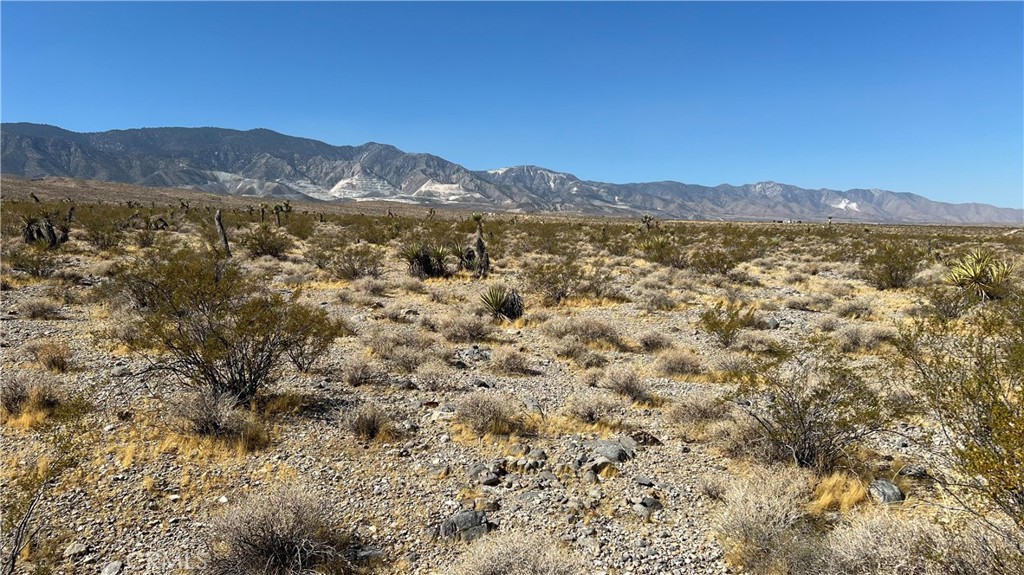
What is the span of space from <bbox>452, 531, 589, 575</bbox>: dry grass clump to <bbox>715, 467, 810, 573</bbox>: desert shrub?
4.77 ft

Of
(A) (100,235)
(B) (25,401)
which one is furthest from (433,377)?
(A) (100,235)

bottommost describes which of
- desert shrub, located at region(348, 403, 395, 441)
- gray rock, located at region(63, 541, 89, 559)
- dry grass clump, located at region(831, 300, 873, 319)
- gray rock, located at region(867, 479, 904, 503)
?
gray rock, located at region(63, 541, 89, 559)

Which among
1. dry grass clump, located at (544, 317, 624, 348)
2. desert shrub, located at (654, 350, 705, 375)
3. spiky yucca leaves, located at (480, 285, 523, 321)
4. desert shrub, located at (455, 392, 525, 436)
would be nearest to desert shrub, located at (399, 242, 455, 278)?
spiky yucca leaves, located at (480, 285, 523, 321)

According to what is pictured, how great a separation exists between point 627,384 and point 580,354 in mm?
2142

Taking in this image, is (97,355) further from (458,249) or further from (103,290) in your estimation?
(458,249)

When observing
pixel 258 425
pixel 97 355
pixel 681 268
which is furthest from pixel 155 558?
pixel 681 268

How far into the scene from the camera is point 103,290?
12.6m

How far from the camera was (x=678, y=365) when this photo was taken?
9148mm

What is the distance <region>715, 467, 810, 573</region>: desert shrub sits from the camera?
3957mm

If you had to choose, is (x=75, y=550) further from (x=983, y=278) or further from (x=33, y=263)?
(x=983, y=278)

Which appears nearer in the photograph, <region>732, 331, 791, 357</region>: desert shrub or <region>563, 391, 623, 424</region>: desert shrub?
<region>563, 391, 623, 424</region>: desert shrub

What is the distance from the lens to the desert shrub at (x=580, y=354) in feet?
31.3

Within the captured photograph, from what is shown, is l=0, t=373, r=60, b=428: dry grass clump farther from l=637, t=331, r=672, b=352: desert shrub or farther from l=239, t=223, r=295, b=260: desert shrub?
l=239, t=223, r=295, b=260: desert shrub

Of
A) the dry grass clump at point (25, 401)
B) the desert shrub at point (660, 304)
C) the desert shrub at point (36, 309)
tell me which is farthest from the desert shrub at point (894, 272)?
the desert shrub at point (36, 309)
